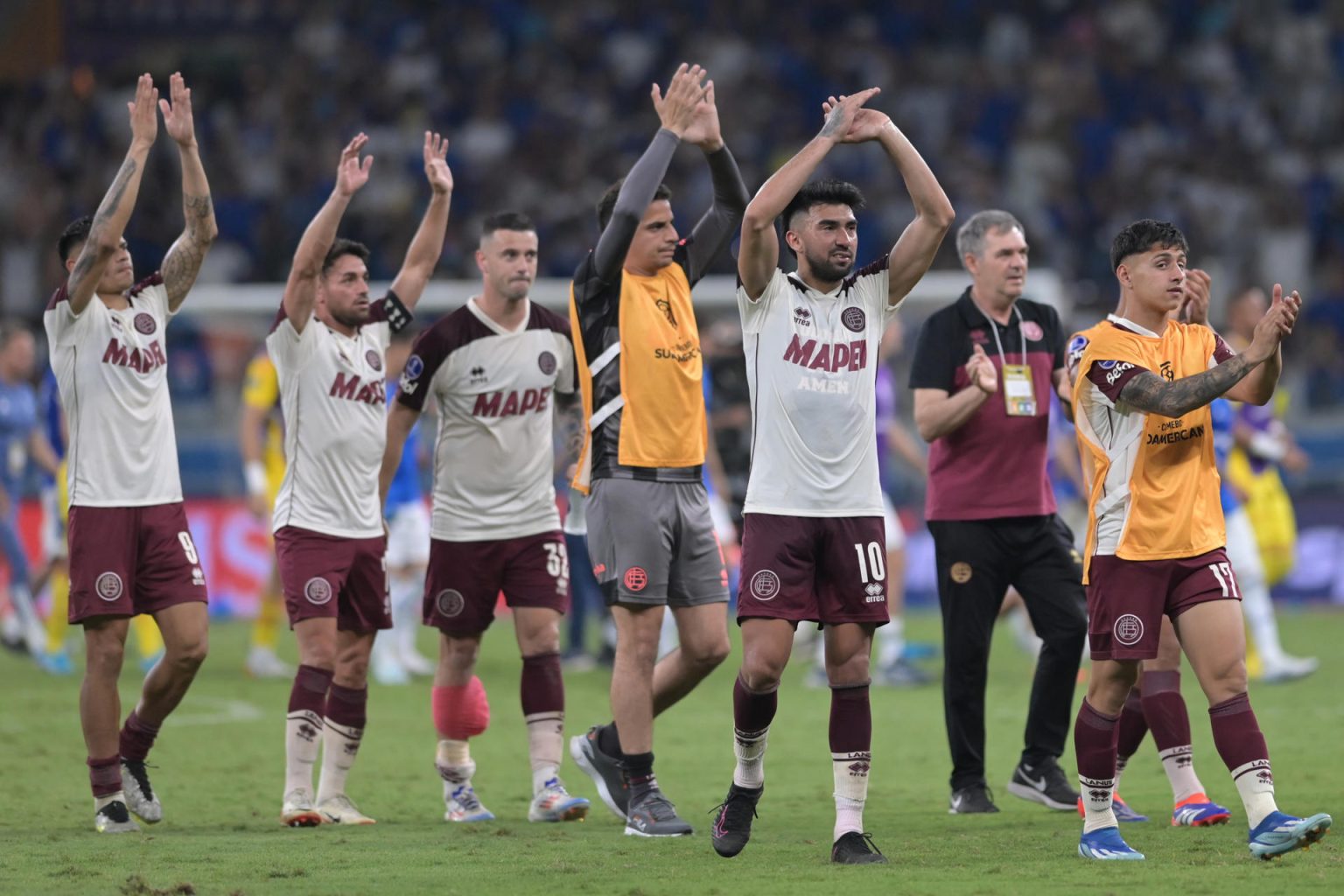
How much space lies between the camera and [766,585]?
6.86 metres

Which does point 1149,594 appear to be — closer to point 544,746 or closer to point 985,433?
point 985,433

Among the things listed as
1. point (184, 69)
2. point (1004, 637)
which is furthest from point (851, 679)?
point (184, 69)

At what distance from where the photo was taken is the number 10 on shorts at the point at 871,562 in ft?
22.6

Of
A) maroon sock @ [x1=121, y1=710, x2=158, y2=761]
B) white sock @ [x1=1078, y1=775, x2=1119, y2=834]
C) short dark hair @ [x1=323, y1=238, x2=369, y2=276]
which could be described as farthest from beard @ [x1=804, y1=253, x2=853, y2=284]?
maroon sock @ [x1=121, y1=710, x2=158, y2=761]

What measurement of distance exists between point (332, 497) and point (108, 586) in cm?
107

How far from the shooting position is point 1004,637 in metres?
17.0

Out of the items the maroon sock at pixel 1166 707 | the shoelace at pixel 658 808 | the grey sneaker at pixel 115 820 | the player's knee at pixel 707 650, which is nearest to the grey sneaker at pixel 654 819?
the shoelace at pixel 658 808

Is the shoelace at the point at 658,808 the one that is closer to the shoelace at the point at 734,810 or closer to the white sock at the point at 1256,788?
the shoelace at the point at 734,810

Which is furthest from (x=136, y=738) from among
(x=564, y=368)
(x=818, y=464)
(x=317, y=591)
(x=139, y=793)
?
(x=818, y=464)

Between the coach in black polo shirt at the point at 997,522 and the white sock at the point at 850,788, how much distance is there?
1.64 metres

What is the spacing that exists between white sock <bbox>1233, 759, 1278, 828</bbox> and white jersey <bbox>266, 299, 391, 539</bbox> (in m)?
4.02

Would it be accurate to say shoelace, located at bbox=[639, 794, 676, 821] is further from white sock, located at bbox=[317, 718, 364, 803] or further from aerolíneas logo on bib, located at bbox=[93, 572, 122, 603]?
aerolíneas logo on bib, located at bbox=[93, 572, 122, 603]

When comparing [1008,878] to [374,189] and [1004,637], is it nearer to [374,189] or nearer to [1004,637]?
[1004,637]

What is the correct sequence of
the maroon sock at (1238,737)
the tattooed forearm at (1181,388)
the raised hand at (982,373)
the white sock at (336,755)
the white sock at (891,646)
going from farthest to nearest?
the white sock at (891,646) < the white sock at (336,755) < the raised hand at (982,373) < the maroon sock at (1238,737) < the tattooed forearm at (1181,388)
